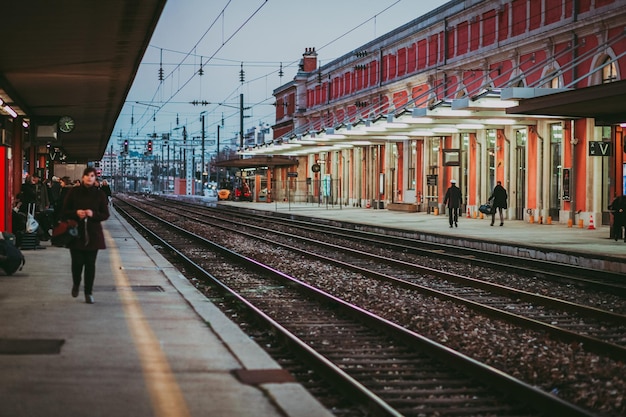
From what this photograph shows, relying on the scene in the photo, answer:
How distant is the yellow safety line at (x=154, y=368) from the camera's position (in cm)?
639

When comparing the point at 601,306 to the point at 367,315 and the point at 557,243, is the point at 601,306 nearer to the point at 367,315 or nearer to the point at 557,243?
the point at 367,315

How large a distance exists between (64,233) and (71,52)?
6625 mm

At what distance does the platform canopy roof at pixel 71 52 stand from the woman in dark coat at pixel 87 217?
2.55 metres

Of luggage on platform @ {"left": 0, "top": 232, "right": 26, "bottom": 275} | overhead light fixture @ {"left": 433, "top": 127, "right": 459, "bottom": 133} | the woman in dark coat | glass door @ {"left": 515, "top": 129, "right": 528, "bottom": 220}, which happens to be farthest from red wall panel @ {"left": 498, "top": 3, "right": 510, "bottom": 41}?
the woman in dark coat

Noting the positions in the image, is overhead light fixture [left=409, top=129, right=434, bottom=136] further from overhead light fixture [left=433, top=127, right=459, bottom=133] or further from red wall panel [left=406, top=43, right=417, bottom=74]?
red wall panel [left=406, top=43, right=417, bottom=74]

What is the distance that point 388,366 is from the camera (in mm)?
8891

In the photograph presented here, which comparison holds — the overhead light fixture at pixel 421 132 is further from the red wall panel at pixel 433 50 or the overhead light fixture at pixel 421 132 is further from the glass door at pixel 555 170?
the glass door at pixel 555 170

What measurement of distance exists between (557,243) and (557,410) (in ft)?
59.2

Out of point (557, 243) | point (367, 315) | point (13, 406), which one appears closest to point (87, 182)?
point (367, 315)

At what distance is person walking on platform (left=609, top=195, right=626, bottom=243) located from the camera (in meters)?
24.1

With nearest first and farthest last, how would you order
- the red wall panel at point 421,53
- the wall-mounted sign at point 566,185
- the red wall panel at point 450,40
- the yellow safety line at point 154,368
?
the yellow safety line at point 154,368, the wall-mounted sign at point 566,185, the red wall panel at point 450,40, the red wall panel at point 421,53

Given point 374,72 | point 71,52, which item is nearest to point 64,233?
point 71,52

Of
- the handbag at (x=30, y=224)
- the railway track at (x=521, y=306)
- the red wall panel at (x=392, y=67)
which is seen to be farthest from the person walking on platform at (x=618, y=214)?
the red wall panel at (x=392, y=67)

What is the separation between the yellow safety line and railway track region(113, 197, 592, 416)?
1.45 m
